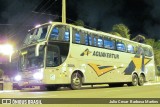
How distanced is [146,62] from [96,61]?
25.0 feet

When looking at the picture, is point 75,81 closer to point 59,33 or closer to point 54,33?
point 59,33

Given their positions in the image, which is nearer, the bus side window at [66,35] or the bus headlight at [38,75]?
the bus headlight at [38,75]

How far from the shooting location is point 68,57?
18.7 m

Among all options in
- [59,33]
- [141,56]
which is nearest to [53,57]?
[59,33]

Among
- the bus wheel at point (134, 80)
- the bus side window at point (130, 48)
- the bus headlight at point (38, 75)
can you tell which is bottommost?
the bus wheel at point (134, 80)

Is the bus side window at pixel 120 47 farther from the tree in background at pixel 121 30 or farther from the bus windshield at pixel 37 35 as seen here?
the tree in background at pixel 121 30

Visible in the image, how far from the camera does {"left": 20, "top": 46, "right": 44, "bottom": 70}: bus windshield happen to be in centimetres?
1764

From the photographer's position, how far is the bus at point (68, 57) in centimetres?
1767

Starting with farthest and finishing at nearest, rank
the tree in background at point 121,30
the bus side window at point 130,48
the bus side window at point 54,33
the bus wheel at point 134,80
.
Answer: the tree in background at point 121,30, the bus wheel at point 134,80, the bus side window at point 130,48, the bus side window at point 54,33

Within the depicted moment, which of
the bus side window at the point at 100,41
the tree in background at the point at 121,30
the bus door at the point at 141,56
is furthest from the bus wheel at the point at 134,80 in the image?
the tree in background at the point at 121,30

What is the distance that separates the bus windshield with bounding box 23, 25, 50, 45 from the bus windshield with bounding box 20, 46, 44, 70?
538 millimetres

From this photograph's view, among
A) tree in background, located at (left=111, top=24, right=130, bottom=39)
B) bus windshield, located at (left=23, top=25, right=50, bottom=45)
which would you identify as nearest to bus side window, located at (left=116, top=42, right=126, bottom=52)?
bus windshield, located at (left=23, top=25, right=50, bottom=45)

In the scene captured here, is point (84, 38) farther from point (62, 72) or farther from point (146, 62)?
point (146, 62)

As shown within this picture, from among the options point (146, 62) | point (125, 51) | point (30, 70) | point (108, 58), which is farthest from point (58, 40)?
point (146, 62)
